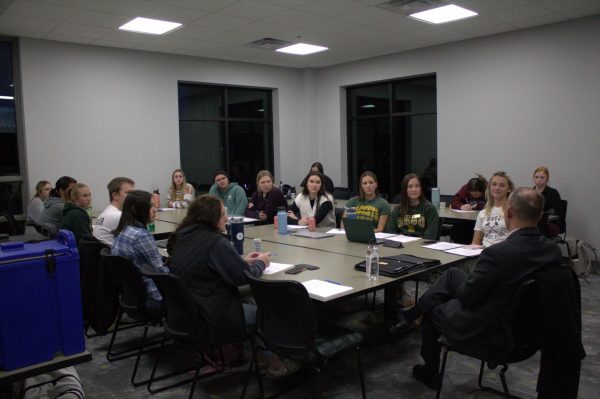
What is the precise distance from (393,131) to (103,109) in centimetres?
454

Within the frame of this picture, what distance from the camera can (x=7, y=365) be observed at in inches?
66.7

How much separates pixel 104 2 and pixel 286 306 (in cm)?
399

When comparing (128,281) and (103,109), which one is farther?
(103,109)

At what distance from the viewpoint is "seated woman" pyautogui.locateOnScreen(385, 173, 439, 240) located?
166 inches

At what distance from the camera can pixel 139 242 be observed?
10.3 feet

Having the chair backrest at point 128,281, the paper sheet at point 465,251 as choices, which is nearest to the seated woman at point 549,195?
the paper sheet at point 465,251

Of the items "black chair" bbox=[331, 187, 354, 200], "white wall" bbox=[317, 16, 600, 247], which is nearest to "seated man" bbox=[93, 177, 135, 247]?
"black chair" bbox=[331, 187, 354, 200]

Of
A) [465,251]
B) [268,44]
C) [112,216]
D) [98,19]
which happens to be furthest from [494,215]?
[98,19]

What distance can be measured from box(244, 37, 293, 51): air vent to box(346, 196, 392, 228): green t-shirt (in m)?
3.11

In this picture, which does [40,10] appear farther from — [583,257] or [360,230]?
[583,257]

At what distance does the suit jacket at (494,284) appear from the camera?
2.30 metres

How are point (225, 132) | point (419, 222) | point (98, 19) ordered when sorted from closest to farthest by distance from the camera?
1. point (419, 222)
2. point (98, 19)
3. point (225, 132)

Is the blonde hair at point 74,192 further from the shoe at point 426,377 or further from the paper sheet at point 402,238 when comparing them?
the shoe at point 426,377

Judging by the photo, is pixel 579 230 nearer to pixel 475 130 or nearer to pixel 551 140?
pixel 551 140
